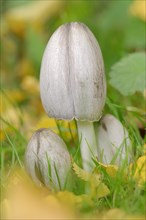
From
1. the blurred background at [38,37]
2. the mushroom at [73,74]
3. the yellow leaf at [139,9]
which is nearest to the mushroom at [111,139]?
the mushroom at [73,74]

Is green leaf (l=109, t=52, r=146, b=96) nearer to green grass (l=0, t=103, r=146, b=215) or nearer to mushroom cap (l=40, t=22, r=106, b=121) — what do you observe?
green grass (l=0, t=103, r=146, b=215)

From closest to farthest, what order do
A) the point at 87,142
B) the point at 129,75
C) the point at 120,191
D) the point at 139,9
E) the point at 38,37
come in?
1. the point at 120,191
2. the point at 87,142
3. the point at 129,75
4. the point at 139,9
5. the point at 38,37

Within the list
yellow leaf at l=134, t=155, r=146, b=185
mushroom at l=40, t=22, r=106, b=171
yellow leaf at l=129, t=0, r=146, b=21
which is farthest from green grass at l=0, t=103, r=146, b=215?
yellow leaf at l=129, t=0, r=146, b=21

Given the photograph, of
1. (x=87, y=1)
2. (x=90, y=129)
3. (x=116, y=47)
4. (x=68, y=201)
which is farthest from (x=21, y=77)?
(x=68, y=201)

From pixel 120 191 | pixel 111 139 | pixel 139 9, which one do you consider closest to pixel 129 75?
pixel 111 139

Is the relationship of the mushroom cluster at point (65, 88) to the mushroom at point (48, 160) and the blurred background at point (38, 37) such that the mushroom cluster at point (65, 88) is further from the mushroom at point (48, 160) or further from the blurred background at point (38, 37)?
the blurred background at point (38, 37)

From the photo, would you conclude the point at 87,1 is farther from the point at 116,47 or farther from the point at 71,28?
the point at 71,28

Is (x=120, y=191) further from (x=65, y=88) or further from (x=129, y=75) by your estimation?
(x=129, y=75)
